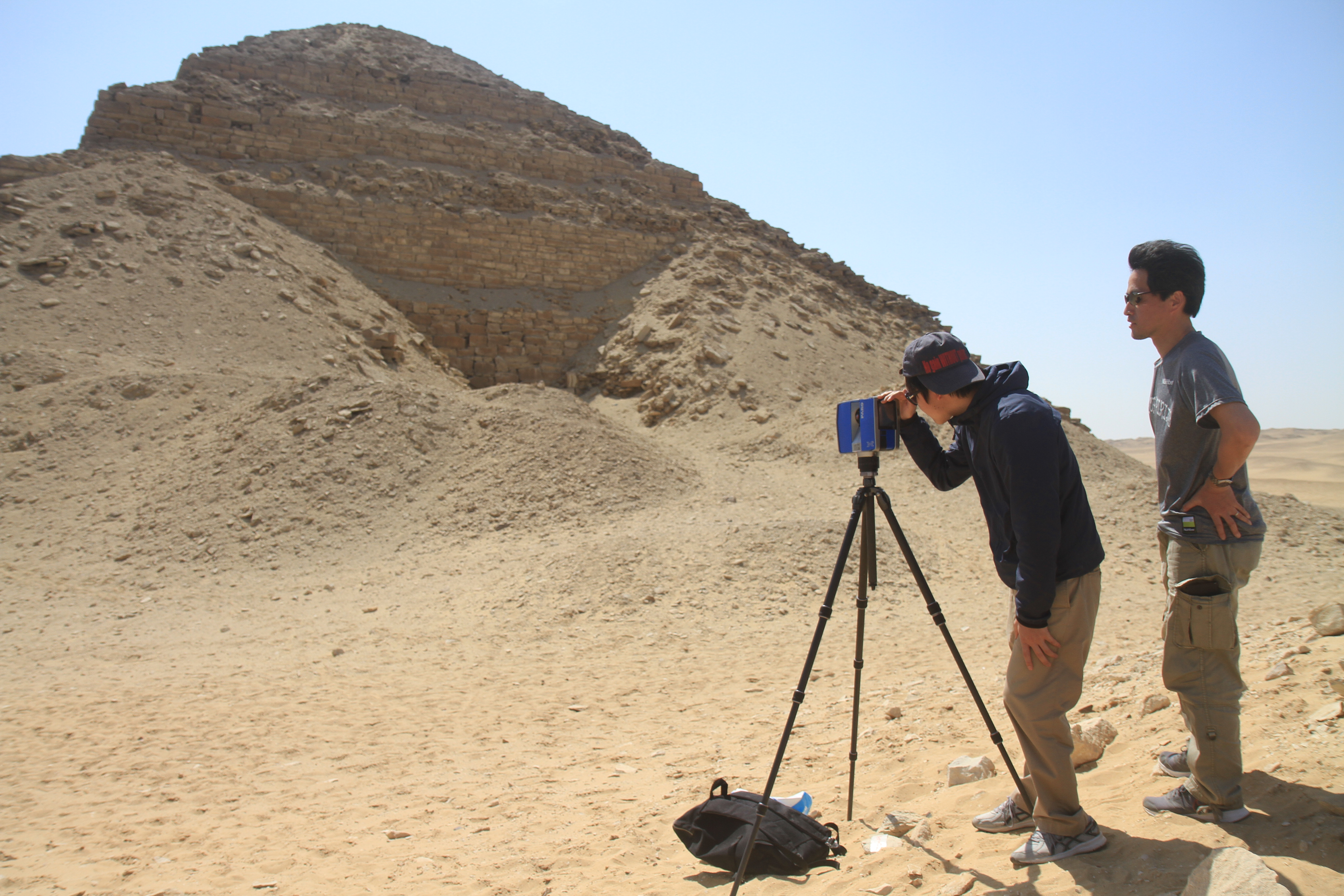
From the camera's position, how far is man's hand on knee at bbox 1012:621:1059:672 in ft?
8.16

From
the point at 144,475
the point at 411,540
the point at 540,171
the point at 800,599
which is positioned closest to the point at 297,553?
the point at 411,540

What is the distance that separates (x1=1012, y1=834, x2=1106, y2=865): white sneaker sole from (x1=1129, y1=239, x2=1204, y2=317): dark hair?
1.79 m

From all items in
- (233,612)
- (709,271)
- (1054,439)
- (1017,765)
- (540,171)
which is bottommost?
(233,612)

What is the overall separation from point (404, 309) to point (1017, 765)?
21.0m

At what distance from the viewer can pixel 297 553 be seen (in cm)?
1034

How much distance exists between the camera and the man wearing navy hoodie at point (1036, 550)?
244 cm

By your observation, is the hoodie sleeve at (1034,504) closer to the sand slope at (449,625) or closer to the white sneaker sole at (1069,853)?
the white sneaker sole at (1069,853)

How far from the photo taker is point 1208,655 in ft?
8.62

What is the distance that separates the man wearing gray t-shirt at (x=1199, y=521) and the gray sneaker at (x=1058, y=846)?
34 centimetres

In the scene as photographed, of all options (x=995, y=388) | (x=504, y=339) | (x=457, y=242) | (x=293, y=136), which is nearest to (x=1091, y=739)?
(x=995, y=388)

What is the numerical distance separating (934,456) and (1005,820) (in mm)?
1324

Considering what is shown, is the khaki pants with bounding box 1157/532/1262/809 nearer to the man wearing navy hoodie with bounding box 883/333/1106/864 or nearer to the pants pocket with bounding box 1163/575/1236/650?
the pants pocket with bounding box 1163/575/1236/650

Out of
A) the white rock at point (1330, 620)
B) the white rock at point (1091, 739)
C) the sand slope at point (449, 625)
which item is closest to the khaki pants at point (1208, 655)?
the sand slope at point (449, 625)

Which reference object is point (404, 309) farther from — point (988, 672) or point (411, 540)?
point (988, 672)
